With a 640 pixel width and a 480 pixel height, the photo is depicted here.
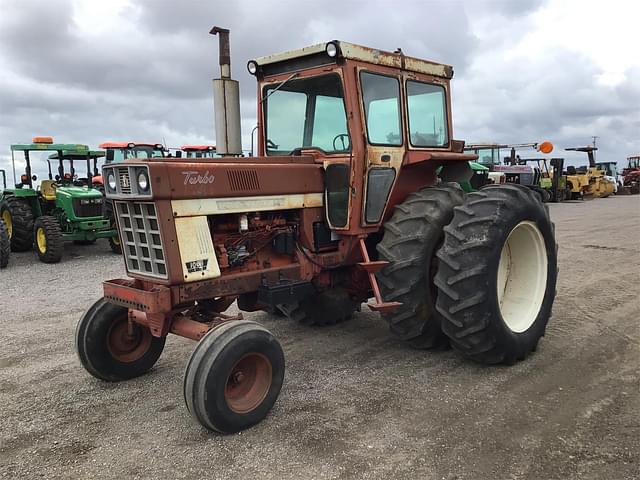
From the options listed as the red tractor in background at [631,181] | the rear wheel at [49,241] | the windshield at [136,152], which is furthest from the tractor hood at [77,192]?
the red tractor in background at [631,181]

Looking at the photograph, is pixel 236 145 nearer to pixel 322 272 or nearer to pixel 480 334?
pixel 322 272

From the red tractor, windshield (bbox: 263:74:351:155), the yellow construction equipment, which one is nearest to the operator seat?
the red tractor

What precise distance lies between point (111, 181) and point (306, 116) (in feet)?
5.91

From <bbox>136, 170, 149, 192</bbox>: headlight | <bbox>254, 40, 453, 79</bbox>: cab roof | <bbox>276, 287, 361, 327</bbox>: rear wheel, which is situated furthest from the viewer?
<bbox>276, 287, 361, 327</bbox>: rear wheel

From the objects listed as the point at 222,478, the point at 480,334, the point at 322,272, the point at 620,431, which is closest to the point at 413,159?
the point at 322,272

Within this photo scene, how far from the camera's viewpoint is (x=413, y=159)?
5.01 meters

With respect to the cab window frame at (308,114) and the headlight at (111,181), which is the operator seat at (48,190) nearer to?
the cab window frame at (308,114)

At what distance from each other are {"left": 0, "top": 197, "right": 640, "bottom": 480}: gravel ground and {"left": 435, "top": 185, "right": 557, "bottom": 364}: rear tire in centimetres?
24

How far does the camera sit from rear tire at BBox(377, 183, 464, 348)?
4.54m

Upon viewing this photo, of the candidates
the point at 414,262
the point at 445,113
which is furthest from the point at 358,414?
the point at 445,113

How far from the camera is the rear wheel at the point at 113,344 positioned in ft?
14.4

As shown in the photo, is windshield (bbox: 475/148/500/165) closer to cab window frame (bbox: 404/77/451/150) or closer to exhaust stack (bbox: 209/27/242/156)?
cab window frame (bbox: 404/77/451/150)

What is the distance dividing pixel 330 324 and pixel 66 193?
25.1 feet

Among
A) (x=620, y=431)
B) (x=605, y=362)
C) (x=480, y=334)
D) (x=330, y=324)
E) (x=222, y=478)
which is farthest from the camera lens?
(x=330, y=324)
